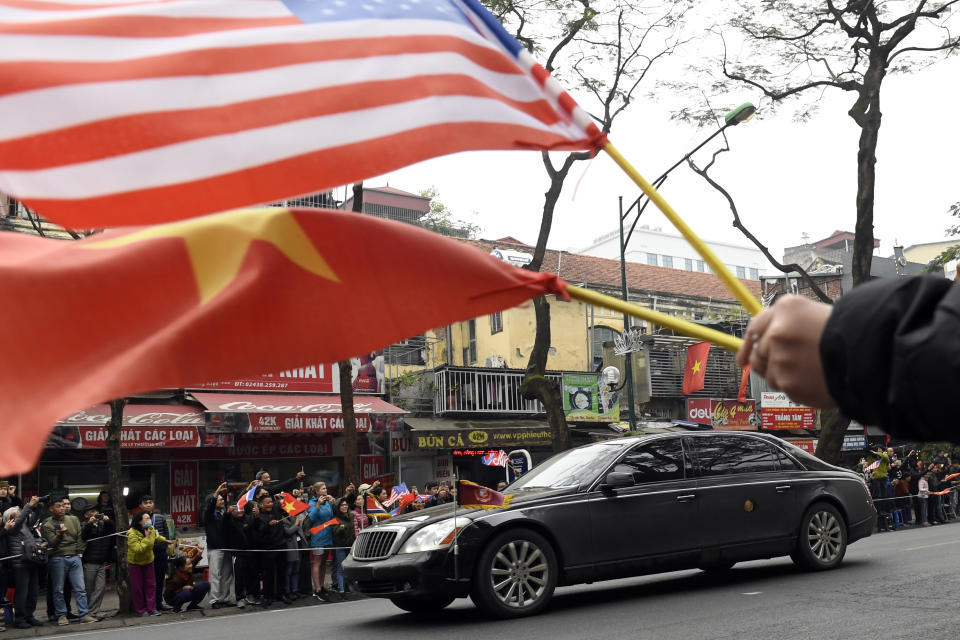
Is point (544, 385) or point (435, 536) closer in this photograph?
point (435, 536)

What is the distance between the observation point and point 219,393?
949 inches

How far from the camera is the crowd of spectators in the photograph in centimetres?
2433

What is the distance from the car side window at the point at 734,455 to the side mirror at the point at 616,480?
116cm

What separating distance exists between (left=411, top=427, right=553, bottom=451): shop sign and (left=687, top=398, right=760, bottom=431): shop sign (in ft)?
24.0

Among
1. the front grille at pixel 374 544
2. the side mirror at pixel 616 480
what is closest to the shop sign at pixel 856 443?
the side mirror at pixel 616 480

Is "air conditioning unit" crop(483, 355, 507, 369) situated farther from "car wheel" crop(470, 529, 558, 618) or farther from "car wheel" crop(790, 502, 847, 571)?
"car wheel" crop(470, 529, 558, 618)

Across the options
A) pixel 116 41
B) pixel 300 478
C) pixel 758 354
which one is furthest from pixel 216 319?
pixel 300 478

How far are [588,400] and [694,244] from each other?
1173 inches

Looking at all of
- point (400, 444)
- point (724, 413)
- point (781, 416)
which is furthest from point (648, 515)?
point (781, 416)

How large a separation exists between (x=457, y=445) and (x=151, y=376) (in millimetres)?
25555

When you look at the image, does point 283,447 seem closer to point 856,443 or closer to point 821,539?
point 821,539

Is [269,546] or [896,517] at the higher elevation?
[269,546]

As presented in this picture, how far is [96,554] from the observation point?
590 inches

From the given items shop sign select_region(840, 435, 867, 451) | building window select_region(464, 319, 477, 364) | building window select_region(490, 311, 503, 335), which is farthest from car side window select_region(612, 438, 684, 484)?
shop sign select_region(840, 435, 867, 451)
